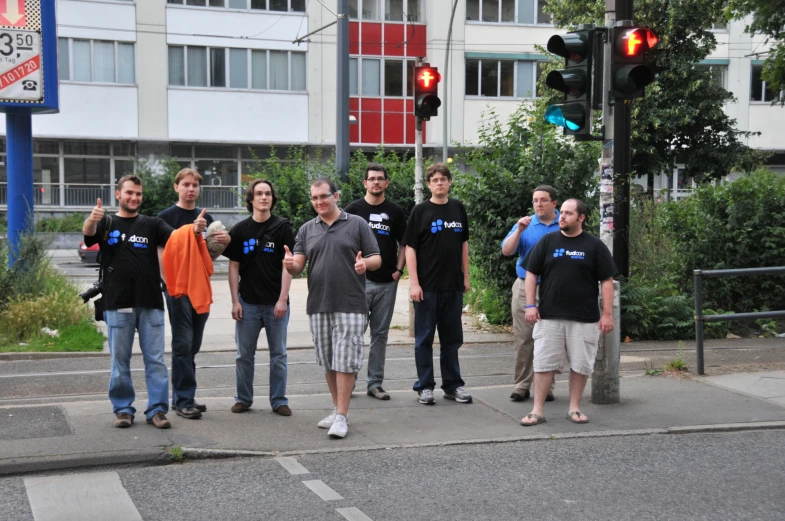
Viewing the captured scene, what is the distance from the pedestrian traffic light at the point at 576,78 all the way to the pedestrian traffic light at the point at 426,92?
3820 millimetres

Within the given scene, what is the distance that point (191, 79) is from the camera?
3525 centimetres

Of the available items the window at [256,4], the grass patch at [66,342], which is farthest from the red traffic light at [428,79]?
the window at [256,4]

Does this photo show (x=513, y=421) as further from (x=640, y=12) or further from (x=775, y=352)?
(x=640, y=12)

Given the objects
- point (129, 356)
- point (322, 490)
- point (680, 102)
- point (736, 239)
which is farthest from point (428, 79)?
point (680, 102)

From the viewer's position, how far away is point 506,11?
38344 mm

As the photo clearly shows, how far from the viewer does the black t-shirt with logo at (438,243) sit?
7.70m

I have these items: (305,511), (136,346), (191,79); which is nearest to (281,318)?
(305,511)

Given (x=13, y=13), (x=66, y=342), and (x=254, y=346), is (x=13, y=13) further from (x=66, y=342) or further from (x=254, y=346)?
(x=254, y=346)

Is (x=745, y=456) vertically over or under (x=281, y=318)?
under

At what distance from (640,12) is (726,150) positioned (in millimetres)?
5895

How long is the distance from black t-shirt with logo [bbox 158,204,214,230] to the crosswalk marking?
2473 mm

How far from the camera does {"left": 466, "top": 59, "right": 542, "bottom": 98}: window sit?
125 ft

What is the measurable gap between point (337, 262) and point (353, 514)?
2246 mm

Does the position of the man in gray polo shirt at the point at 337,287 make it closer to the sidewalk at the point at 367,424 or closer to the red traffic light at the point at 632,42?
the sidewalk at the point at 367,424
